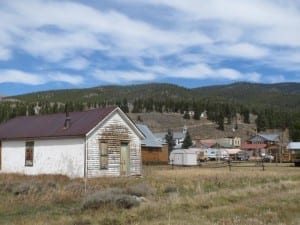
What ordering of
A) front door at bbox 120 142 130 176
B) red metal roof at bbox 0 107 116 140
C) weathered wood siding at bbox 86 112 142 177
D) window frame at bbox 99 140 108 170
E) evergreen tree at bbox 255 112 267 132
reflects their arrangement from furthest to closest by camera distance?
evergreen tree at bbox 255 112 267 132, front door at bbox 120 142 130 176, red metal roof at bbox 0 107 116 140, window frame at bbox 99 140 108 170, weathered wood siding at bbox 86 112 142 177

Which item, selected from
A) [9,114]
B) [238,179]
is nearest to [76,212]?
[238,179]

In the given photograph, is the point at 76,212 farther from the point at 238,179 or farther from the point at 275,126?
the point at 275,126

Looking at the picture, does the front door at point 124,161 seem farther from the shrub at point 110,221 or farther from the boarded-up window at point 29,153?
the shrub at point 110,221

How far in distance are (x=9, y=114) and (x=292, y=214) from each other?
5458 inches

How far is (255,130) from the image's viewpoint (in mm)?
193500

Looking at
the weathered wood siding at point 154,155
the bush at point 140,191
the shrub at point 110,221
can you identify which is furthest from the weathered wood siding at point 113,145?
the weathered wood siding at point 154,155

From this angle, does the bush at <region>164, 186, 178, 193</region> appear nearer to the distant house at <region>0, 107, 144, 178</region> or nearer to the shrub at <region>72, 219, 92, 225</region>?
the distant house at <region>0, 107, 144, 178</region>

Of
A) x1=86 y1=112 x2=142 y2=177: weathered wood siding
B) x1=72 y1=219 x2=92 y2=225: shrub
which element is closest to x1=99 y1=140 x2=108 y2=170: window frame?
x1=86 y1=112 x2=142 y2=177: weathered wood siding

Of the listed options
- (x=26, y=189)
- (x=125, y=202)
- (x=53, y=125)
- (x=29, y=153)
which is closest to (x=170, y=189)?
(x=26, y=189)

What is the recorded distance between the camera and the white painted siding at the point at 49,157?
3061 centimetres

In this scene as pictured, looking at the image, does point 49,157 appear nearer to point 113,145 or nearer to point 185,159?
point 113,145

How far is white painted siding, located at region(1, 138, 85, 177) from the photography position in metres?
30.6

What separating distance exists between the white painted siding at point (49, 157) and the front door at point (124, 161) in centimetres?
315

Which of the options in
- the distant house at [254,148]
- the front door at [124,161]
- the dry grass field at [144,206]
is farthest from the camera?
the distant house at [254,148]
